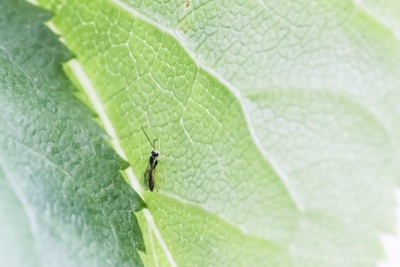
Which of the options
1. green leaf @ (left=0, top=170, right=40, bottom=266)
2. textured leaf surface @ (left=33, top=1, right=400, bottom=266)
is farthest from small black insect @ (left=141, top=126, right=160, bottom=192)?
green leaf @ (left=0, top=170, right=40, bottom=266)

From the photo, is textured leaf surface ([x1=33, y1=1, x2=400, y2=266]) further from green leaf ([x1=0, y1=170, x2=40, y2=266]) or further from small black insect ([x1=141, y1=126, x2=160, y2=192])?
green leaf ([x1=0, y1=170, x2=40, y2=266])

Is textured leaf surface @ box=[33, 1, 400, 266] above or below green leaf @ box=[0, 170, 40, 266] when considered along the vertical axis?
above

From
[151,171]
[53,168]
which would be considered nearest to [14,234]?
[53,168]

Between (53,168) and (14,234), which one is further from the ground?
(53,168)

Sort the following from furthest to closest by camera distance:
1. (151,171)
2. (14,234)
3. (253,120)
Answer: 1. (151,171)
2. (253,120)
3. (14,234)

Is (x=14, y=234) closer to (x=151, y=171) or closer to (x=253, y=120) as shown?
(x=151, y=171)

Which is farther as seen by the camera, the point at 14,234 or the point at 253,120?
the point at 253,120

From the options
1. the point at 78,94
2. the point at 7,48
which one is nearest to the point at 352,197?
the point at 78,94
